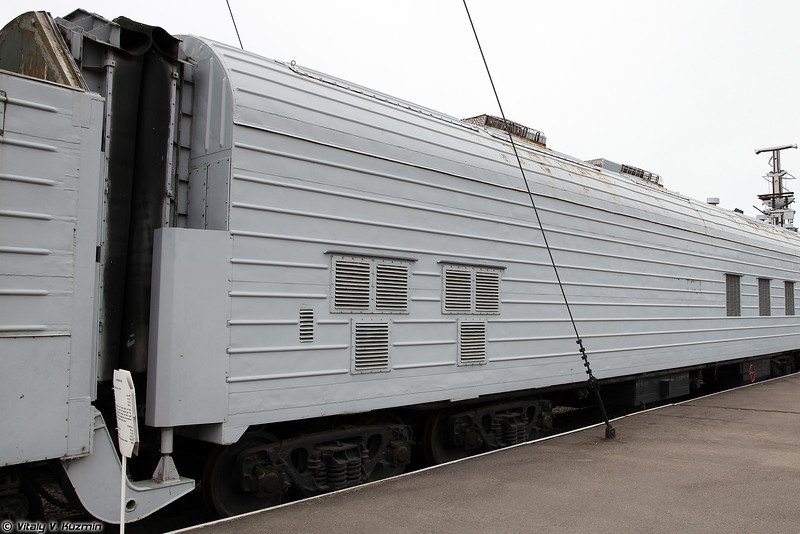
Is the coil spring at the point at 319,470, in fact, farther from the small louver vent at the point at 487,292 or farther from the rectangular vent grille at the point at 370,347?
the small louver vent at the point at 487,292

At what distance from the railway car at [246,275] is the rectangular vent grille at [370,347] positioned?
21 mm

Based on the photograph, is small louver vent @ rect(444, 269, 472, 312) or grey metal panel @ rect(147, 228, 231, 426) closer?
grey metal panel @ rect(147, 228, 231, 426)

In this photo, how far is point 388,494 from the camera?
540 centimetres

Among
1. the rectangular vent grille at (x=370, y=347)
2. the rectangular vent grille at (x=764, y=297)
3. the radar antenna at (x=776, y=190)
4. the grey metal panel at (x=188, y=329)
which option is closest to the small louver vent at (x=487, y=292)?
the rectangular vent grille at (x=370, y=347)

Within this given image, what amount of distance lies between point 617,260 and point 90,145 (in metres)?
7.24

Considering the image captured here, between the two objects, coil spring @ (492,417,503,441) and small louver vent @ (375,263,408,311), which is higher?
small louver vent @ (375,263,408,311)

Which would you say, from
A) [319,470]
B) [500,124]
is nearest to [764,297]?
[500,124]

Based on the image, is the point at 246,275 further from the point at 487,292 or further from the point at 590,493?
the point at 590,493

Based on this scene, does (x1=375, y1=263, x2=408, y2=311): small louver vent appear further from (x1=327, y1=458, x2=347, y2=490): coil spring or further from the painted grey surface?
the painted grey surface

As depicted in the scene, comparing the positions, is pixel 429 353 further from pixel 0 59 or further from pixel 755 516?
Result: pixel 0 59

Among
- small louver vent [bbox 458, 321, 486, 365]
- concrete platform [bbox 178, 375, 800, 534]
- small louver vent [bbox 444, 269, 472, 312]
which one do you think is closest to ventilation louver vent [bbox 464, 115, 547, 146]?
small louver vent [bbox 444, 269, 472, 312]

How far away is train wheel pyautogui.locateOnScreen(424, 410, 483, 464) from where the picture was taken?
683cm

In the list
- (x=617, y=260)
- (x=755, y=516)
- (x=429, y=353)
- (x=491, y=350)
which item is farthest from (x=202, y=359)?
(x=617, y=260)

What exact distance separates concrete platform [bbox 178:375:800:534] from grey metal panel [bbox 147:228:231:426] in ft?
2.75
